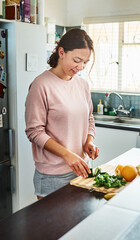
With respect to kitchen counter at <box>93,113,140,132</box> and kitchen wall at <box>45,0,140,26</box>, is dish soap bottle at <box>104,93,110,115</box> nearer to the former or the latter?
kitchen counter at <box>93,113,140,132</box>

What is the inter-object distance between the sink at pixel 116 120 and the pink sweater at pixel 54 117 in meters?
2.10

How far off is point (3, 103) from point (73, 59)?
3.95 ft

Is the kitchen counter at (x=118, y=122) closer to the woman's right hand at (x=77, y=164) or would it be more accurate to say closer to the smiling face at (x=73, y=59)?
the smiling face at (x=73, y=59)

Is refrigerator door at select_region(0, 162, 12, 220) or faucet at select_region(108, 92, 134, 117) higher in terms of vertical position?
faucet at select_region(108, 92, 134, 117)

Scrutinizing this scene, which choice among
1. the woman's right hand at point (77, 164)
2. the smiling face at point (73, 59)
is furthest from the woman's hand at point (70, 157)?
the smiling face at point (73, 59)

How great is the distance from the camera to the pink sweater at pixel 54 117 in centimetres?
168

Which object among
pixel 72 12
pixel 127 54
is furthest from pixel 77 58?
pixel 72 12

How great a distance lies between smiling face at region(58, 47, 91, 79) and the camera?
5.73 feet

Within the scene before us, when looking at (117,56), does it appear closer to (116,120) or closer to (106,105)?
(106,105)

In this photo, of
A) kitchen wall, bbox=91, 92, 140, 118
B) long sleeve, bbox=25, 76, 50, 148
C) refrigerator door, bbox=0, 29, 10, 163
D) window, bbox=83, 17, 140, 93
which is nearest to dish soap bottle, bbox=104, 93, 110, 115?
kitchen wall, bbox=91, 92, 140, 118

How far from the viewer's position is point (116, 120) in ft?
13.5

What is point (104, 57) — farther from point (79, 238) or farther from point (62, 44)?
point (79, 238)

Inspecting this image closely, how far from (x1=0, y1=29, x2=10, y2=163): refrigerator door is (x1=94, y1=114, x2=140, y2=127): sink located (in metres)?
1.40

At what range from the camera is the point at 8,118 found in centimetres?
288
